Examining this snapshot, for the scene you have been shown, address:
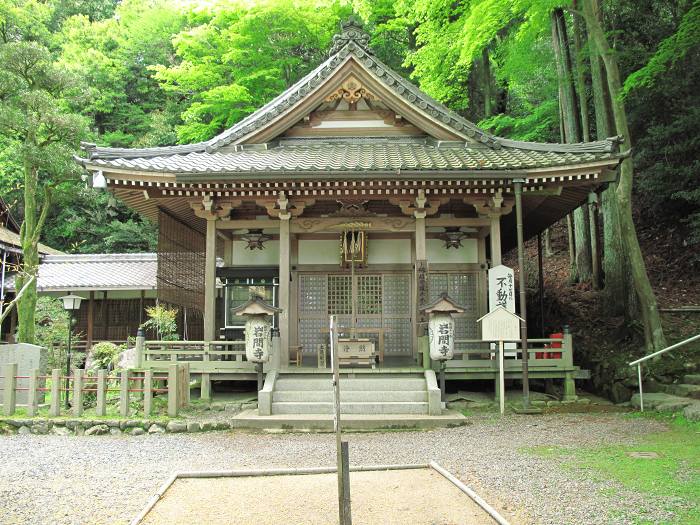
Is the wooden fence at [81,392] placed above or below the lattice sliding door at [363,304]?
below

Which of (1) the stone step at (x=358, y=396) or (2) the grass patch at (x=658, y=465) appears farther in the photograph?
(1) the stone step at (x=358, y=396)

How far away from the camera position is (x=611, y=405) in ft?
34.1

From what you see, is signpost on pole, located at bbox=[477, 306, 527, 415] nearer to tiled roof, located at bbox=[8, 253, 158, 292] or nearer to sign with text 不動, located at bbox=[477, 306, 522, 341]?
sign with text 不動, located at bbox=[477, 306, 522, 341]

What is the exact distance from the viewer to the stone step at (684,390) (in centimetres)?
966

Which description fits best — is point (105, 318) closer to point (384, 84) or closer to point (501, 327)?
point (384, 84)

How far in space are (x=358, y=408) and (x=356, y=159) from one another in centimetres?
510

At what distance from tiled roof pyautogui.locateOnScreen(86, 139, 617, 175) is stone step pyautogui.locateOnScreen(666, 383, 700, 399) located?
4.45 meters

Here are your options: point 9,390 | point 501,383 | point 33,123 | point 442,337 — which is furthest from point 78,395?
point 33,123

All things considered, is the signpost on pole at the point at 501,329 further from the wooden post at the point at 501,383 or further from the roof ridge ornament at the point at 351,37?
the roof ridge ornament at the point at 351,37

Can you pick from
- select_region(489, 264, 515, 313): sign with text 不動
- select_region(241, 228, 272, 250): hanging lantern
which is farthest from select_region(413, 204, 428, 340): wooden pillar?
select_region(241, 228, 272, 250): hanging lantern

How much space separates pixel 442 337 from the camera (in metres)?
9.70

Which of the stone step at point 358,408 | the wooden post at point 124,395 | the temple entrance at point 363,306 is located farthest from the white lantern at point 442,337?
the wooden post at point 124,395

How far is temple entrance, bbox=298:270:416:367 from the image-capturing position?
42.3ft

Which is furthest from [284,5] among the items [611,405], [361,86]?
[611,405]
